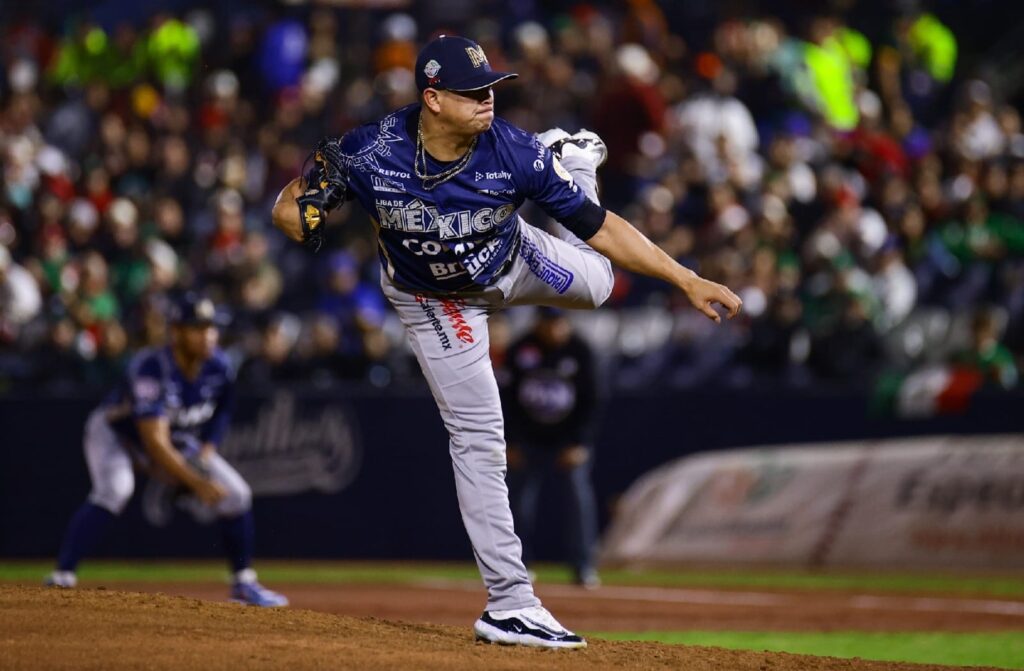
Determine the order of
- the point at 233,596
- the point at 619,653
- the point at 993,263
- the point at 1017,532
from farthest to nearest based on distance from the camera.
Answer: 1. the point at 993,263
2. the point at 1017,532
3. the point at 233,596
4. the point at 619,653

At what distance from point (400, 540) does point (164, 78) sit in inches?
279

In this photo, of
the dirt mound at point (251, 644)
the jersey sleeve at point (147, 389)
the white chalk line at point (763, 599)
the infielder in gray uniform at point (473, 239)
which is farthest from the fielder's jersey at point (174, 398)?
the infielder in gray uniform at point (473, 239)

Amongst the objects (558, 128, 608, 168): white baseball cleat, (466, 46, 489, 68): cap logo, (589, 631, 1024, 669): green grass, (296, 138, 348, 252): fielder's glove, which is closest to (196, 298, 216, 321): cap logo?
(589, 631, 1024, 669): green grass

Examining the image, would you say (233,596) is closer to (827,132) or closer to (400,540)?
(400,540)

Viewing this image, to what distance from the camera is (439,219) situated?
6.71 metres

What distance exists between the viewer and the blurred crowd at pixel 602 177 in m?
14.9

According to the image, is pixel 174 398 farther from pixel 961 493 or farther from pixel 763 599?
pixel 961 493

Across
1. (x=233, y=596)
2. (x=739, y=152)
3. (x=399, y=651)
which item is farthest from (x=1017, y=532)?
(x=399, y=651)

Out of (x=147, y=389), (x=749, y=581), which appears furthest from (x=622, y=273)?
(x=147, y=389)

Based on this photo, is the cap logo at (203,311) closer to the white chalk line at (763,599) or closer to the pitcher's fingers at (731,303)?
the white chalk line at (763,599)

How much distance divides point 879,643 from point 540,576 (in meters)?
5.21

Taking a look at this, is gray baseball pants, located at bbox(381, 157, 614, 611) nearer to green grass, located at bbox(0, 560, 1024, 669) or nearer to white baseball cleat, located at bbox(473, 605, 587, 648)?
white baseball cleat, located at bbox(473, 605, 587, 648)

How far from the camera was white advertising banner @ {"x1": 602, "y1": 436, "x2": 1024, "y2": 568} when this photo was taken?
13.6 m

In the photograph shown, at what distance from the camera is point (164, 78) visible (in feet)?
64.7
